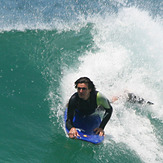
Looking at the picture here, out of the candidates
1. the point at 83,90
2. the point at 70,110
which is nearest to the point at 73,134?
the point at 70,110

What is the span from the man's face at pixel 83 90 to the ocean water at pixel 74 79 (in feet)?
3.75

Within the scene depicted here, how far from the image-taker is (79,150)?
15.4ft

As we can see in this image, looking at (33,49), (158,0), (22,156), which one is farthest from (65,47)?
(158,0)

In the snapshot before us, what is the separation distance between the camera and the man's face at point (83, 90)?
159 inches

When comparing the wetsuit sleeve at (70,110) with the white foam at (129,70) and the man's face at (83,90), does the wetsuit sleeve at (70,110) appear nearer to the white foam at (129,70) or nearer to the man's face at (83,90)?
the man's face at (83,90)

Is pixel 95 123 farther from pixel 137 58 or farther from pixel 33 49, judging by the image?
pixel 137 58

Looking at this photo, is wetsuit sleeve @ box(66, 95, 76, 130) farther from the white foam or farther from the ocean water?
the white foam

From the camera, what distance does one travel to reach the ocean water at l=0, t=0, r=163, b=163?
4734 millimetres

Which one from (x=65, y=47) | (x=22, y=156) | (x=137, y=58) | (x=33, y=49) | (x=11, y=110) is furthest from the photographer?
(x=137, y=58)

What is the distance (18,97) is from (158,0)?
57.8 feet

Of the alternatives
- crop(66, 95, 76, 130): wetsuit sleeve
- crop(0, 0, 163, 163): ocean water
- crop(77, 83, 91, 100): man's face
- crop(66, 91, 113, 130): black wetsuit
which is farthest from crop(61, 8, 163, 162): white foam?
crop(77, 83, 91, 100): man's face

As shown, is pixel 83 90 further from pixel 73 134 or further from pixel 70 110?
pixel 73 134

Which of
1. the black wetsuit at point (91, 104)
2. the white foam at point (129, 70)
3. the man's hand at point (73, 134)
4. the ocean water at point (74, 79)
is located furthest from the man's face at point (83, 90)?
the white foam at point (129, 70)

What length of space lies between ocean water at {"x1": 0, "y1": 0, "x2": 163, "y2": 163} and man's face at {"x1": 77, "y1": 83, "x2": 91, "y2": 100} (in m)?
1.14
